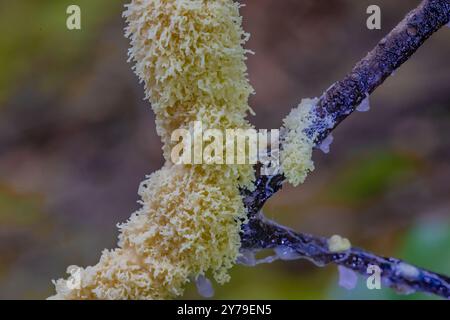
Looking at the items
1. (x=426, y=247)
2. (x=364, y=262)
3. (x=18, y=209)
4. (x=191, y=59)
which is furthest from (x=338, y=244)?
(x=18, y=209)

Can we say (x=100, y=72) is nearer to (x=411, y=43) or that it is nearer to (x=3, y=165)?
(x=3, y=165)

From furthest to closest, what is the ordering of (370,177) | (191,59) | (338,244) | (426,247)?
(370,177) < (426,247) < (338,244) < (191,59)

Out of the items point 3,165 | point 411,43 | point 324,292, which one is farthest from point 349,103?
point 3,165

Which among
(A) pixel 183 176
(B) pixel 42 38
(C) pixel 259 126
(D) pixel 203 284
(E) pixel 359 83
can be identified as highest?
(B) pixel 42 38

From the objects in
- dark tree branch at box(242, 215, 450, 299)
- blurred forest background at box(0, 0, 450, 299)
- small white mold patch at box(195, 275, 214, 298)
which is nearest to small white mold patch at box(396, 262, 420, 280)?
dark tree branch at box(242, 215, 450, 299)

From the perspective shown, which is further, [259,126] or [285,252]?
[259,126]

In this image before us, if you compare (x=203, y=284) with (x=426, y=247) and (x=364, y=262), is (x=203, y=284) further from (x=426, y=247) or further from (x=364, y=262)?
(x=426, y=247)
